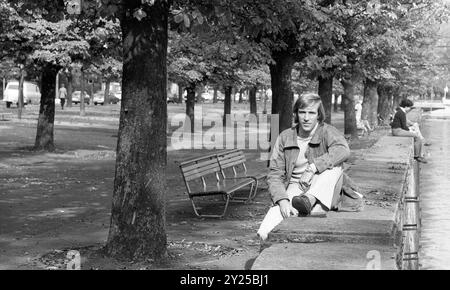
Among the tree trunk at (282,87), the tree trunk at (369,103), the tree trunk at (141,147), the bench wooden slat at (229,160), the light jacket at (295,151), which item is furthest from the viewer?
the tree trunk at (369,103)

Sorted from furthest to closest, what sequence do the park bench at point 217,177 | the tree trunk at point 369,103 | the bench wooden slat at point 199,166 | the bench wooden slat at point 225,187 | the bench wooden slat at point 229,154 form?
the tree trunk at point 369,103
the bench wooden slat at point 229,154
the bench wooden slat at point 199,166
the park bench at point 217,177
the bench wooden slat at point 225,187

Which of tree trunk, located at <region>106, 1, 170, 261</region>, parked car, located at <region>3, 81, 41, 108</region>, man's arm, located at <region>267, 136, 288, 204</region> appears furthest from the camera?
parked car, located at <region>3, 81, 41, 108</region>

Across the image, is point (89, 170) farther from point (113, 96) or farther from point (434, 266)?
point (113, 96)

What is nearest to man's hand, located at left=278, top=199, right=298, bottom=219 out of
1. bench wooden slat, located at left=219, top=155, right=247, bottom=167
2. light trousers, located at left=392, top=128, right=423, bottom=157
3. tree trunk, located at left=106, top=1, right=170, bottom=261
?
tree trunk, located at left=106, top=1, right=170, bottom=261

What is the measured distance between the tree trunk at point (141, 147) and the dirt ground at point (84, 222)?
25cm

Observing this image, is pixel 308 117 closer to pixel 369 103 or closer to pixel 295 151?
pixel 295 151

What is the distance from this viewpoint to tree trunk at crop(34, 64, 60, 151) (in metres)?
21.8

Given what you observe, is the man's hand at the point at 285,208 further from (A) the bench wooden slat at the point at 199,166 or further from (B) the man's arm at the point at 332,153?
(A) the bench wooden slat at the point at 199,166

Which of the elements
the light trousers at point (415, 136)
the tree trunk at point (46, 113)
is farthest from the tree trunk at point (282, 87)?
the tree trunk at point (46, 113)

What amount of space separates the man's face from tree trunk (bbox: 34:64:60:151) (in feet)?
53.3

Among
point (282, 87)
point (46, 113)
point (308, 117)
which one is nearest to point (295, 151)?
point (308, 117)

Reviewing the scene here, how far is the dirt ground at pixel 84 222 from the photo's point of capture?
7.92 m

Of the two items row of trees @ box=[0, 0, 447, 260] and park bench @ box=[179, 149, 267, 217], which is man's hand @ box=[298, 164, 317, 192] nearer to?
row of trees @ box=[0, 0, 447, 260]

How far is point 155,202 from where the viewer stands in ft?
26.0
